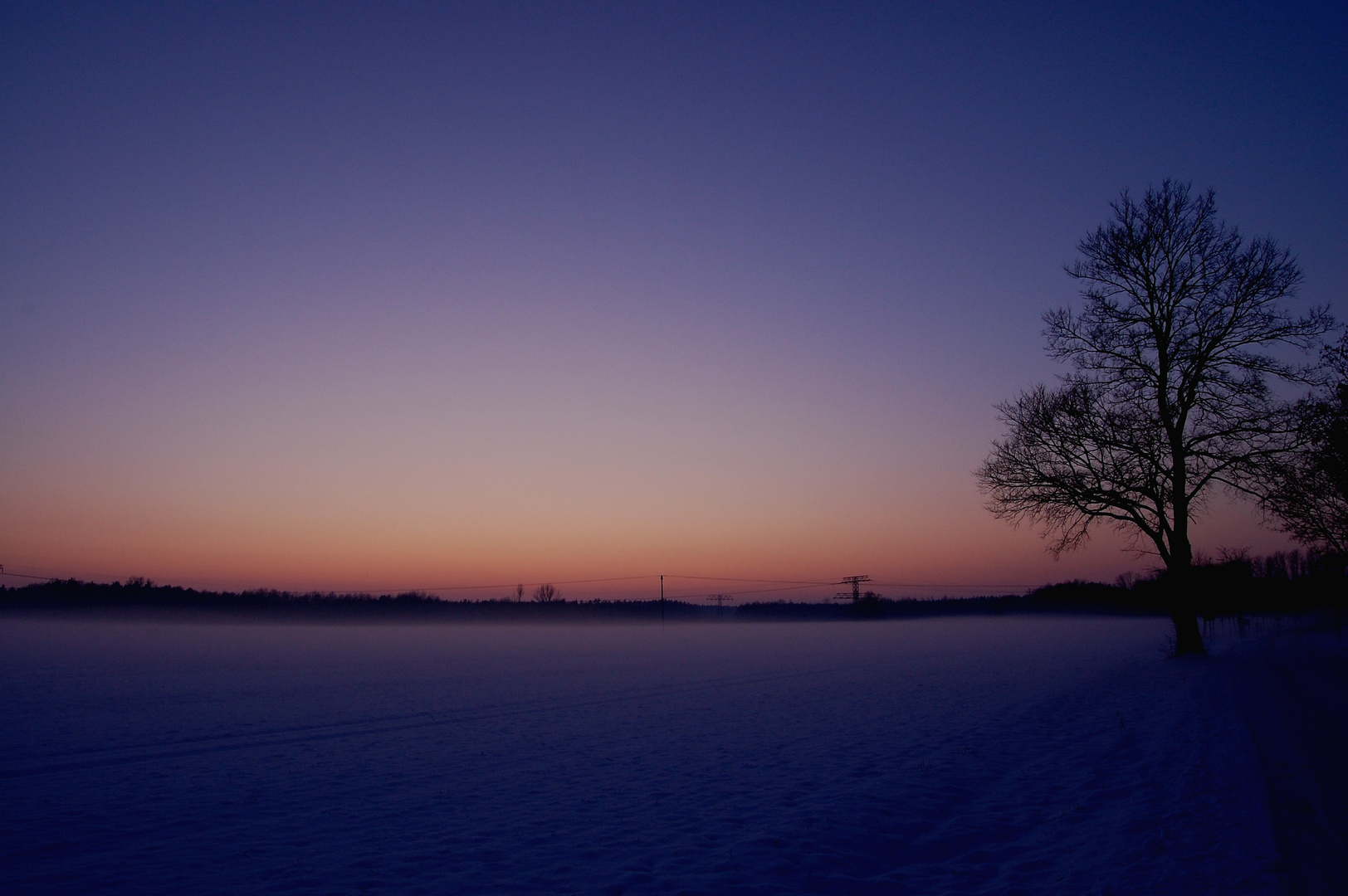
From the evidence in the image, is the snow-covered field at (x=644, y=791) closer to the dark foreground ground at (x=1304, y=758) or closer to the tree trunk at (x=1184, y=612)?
the dark foreground ground at (x=1304, y=758)

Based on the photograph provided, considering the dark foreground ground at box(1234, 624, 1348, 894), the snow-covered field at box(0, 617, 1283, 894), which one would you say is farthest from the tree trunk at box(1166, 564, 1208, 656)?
the snow-covered field at box(0, 617, 1283, 894)

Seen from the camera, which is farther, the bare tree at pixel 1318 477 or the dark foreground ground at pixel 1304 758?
the bare tree at pixel 1318 477

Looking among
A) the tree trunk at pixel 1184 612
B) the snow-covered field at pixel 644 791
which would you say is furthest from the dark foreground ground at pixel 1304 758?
the tree trunk at pixel 1184 612

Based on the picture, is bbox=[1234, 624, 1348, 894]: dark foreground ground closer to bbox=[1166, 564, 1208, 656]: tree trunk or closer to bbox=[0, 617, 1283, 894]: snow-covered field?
bbox=[0, 617, 1283, 894]: snow-covered field

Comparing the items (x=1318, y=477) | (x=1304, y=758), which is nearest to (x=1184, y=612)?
(x=1318, y=477)

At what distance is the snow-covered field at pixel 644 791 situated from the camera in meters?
7.12

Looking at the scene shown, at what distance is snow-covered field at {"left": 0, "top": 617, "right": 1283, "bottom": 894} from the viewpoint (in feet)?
23.4

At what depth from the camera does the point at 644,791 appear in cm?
1046

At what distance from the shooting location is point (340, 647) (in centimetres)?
4931

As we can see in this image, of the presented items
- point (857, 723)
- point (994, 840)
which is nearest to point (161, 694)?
point (857, 723)

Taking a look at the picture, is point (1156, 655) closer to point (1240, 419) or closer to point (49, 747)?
point (1240, 419)

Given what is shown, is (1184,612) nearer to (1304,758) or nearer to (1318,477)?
(1318,477)

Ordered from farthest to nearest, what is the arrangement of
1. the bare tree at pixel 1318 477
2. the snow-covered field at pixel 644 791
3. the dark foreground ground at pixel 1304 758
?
the bare tree at pixel 1318 477 → the snow-covered field at pixel 644 791 → the dark foreground ground at pixel 1304 758

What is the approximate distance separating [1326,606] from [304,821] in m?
122
